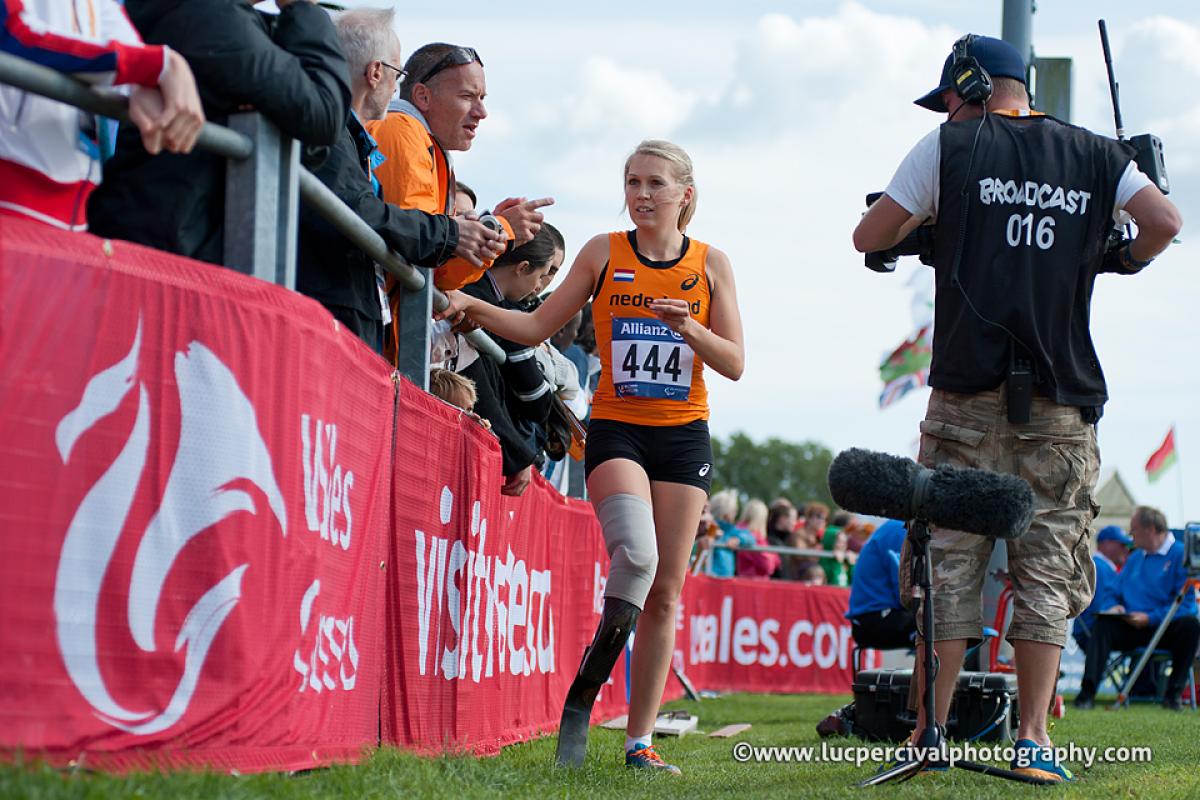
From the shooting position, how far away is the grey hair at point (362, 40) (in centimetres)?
500

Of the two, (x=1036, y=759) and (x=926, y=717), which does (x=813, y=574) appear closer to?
(x=1036, y=759)

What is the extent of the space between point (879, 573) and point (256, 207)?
747 cm

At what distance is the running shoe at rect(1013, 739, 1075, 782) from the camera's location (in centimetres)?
475

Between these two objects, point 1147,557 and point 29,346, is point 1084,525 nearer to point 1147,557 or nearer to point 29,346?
point 29,346

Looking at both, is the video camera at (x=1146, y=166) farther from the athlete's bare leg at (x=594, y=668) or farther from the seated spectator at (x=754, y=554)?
the seated spectator at (x=754, y=554)

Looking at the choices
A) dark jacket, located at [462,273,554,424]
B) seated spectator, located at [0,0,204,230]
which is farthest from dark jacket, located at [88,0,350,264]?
dark jacket, located at [462,273,554,424]

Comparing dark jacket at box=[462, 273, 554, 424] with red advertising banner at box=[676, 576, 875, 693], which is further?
red advertising banner at box=[676, 576, 875, 693]

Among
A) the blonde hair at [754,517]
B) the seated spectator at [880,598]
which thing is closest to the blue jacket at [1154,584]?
the blonde hair at [754,517]

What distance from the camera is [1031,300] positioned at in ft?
16.6

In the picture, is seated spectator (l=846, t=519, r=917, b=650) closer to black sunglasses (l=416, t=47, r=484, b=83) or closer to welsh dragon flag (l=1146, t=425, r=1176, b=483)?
black sunglasses (l=416, t=47, r=484, b=83)

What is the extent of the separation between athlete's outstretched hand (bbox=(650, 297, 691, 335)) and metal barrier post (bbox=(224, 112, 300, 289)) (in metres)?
1.82

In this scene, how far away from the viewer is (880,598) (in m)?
10.2

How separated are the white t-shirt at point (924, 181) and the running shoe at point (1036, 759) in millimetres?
1759

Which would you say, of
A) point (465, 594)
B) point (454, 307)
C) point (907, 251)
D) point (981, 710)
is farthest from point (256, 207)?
point (981, 710)
